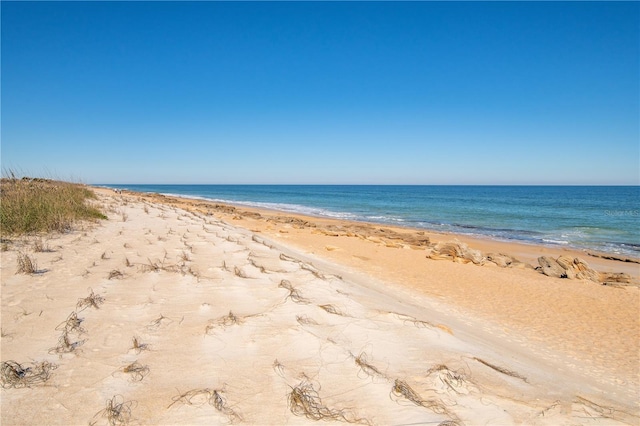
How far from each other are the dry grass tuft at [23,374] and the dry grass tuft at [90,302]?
1.09 metres

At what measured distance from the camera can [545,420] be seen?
236 centimetres

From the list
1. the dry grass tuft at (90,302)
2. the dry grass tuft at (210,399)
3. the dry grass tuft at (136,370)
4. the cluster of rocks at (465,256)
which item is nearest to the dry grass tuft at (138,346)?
the dry grass tuft at (136,370)

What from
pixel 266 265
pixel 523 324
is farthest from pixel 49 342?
pixel 523 324

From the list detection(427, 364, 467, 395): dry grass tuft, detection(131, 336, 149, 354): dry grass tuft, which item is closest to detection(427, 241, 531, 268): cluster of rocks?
detection(427, 364, 467, 395): dry grass tuft

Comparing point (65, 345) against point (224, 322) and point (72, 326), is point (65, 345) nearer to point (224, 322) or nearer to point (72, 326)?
point (72, 326)

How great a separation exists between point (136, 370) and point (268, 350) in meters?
0.99

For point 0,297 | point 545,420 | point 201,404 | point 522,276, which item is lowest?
point 522,276

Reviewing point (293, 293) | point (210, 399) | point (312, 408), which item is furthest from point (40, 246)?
point (312, 408)

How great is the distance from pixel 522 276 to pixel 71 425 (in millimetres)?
9831

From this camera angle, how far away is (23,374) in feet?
7.70

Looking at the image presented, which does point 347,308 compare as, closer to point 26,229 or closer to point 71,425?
point 71,425

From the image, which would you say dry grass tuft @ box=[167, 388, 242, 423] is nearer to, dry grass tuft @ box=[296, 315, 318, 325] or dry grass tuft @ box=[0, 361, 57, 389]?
dry grass tuft @ box=[0, 361, 57, 389]

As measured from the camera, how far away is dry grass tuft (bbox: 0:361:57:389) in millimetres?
2254

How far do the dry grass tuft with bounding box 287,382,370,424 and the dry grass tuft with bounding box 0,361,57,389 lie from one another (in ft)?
5.54
